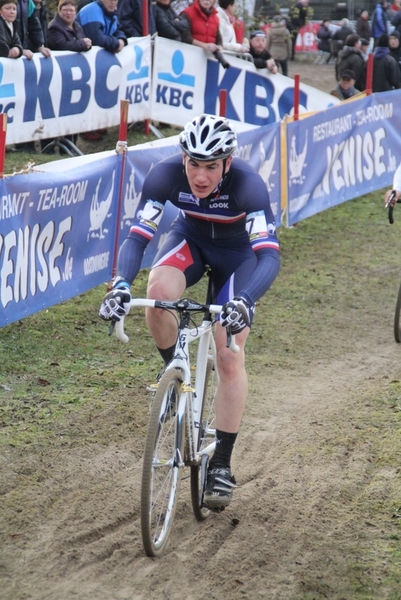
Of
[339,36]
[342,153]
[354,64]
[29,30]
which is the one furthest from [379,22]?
[29,30]

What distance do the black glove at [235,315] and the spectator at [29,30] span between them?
27.8ft

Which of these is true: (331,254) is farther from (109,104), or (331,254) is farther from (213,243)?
(213,243)

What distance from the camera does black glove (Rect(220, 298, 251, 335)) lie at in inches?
162

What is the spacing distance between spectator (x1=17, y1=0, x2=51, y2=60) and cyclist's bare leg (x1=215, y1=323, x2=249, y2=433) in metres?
8.08

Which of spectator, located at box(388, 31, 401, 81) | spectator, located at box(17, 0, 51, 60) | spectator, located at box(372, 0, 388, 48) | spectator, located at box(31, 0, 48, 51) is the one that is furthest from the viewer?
spectator, located at box(372, 0, 388, 48)

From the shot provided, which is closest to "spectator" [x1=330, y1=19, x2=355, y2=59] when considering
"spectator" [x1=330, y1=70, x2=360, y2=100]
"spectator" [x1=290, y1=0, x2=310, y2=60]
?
"spectator" [x1=290, y1=0, x2=310, y2=60]

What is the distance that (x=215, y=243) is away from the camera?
5070 millimetres

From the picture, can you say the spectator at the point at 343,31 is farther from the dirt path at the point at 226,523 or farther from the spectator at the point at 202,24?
the dirt path at the point at 226,523

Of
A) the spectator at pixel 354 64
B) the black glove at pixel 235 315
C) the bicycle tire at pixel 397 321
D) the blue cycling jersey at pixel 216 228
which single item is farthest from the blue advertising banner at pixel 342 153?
the black glove at pixel 235 315

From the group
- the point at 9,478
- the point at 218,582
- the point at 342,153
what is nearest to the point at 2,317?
the point at 9,478

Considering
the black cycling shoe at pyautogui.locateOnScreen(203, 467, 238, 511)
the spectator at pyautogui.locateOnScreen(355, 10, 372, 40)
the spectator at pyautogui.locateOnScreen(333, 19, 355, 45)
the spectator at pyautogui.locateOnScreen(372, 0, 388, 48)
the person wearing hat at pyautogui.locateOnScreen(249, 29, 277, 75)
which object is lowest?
the spectator at pyautogui.locateOnScreen(333, 19, 355, 45)

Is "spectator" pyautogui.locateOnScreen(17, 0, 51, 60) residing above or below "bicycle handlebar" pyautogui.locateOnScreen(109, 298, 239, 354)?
below

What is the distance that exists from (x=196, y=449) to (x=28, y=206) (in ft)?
11.5

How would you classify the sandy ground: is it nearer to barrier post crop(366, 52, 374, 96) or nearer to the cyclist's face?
the cyclist's face
